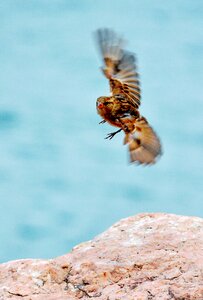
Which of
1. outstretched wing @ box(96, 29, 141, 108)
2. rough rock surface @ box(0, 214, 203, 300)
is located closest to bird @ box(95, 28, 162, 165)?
outstretched wing @ box(96, 29, 141, 108)

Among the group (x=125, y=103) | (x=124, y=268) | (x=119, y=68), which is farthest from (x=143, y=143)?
(x=124, y=268)

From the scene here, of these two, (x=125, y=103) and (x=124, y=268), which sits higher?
(x=125, y=103)

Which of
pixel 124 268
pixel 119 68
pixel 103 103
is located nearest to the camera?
pixel 124 268

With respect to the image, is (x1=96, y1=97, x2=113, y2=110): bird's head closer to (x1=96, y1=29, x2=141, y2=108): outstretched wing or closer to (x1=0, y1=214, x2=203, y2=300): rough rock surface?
(x1=96, y1=29, x2=141, y2=108): outstretched wing

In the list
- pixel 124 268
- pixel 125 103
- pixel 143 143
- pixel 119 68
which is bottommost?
pixel 124 268

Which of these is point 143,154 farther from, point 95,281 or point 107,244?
point 95,281

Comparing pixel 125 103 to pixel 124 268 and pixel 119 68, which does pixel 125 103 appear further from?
pixel 124 268
